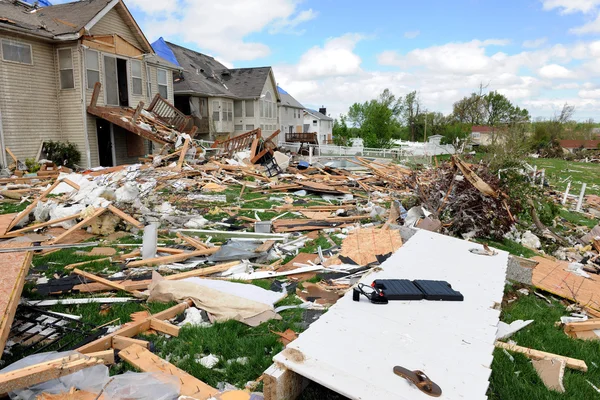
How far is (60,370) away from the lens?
252cm

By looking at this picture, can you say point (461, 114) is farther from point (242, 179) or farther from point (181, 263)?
point (181, 263)

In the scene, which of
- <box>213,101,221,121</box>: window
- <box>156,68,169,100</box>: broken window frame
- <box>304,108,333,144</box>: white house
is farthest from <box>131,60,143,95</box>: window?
<box>304,108,333,144</box>: white house

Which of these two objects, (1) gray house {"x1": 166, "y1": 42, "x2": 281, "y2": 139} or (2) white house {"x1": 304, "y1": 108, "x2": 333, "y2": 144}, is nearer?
(1) gray house {"x1": 166, "y1": 42, "x2": 281, "y2": 139}

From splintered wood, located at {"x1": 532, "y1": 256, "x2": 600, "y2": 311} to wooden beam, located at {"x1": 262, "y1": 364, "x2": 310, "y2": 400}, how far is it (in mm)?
4110

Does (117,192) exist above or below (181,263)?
above

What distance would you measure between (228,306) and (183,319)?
18.4 inches

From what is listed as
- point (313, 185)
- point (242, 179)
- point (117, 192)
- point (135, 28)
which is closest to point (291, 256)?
point (117, 192)

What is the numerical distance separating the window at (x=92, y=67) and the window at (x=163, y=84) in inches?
169

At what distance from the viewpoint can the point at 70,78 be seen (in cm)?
1565

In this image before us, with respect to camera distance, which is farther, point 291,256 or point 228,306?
point 291,256

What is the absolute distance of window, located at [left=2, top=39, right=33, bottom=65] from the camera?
1377 cm

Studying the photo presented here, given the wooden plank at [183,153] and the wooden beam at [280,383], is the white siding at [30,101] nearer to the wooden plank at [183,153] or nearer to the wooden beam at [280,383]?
the wooden plank at [183,153]

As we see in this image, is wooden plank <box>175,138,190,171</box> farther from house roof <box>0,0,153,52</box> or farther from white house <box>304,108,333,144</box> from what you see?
white house <box>304,108,333,144</box>

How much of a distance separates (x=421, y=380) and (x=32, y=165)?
1593 cm
